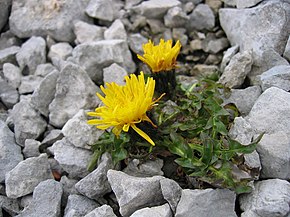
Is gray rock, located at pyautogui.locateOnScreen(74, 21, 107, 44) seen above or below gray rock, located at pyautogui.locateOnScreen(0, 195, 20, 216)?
above

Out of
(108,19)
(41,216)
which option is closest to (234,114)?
(41,216)

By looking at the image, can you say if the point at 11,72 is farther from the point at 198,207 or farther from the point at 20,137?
the point at 198,207

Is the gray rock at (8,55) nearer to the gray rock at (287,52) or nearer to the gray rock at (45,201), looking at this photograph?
the gray rock at (45,201)

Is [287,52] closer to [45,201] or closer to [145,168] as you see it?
[145,168]

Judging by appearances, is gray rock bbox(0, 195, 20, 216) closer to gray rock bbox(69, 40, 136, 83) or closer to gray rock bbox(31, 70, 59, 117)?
gray rock bbox(31, 70, 59, 117)

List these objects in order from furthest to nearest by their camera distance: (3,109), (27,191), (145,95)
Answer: (3,109)
(27,191)
(145,95)

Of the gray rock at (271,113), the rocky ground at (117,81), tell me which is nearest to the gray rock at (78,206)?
the rocky ground at (117,81)

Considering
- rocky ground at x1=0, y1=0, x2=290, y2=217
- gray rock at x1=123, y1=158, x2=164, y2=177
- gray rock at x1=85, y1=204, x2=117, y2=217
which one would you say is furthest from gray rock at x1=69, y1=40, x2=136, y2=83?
gray rock at x1=85, y1=204, x2=117, y2=217

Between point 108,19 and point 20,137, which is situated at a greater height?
point 108,19
